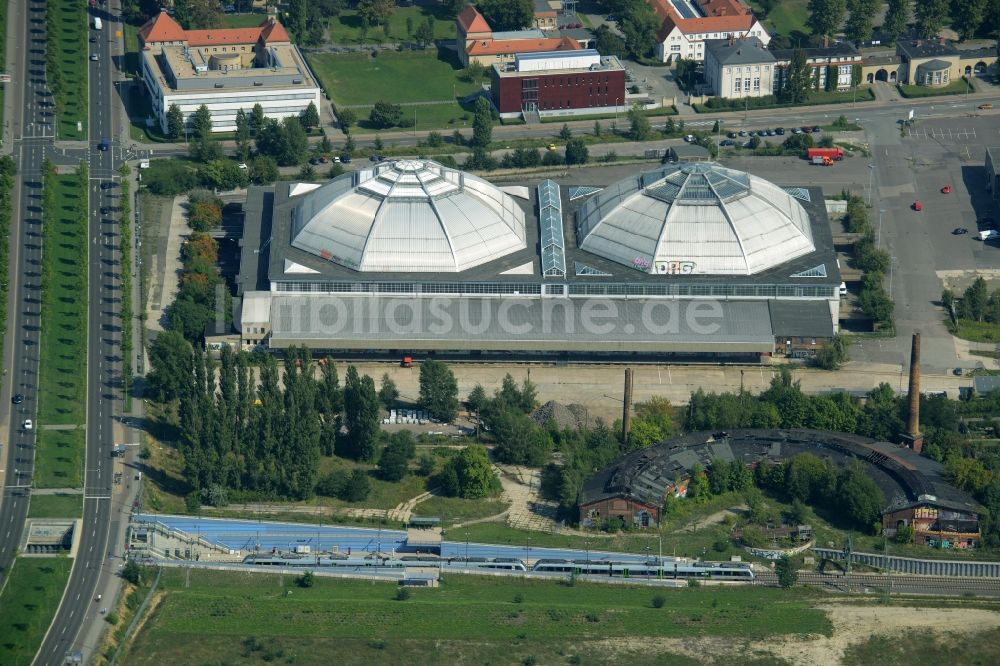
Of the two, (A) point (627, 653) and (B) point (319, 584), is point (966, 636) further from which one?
(B) point (319, 584)

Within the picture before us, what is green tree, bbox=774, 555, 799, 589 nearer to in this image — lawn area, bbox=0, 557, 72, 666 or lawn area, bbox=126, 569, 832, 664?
lawn area, bbox=126, 569, 832, 664

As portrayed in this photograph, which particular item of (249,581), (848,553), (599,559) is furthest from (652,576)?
(249,581)

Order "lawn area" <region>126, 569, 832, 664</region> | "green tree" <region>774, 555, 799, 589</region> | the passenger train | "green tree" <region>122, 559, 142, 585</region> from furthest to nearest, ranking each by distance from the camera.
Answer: the passenger train
"green tree" <region>774, 555, 799, 589</region>
"green tree" <region>122, 559, 142, 585</region>
"lawn area" <region>126, 569, 832, 664</region>

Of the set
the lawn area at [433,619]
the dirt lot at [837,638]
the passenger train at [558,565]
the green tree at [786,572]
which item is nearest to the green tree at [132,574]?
the lawn area at [433,619]

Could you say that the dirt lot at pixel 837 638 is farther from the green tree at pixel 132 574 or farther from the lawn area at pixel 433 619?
the green tree at pixel 132 574

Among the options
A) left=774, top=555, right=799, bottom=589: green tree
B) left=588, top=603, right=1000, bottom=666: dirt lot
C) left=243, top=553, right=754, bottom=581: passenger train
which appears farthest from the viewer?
left=243, top=553, right=754, bottom=581: passenger train

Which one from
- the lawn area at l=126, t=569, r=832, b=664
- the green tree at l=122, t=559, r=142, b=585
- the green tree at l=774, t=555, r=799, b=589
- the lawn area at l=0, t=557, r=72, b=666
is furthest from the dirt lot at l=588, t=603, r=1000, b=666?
the lawn area at l=0, t=557, r=72, b=666

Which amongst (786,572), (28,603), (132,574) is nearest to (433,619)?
(132,574)
